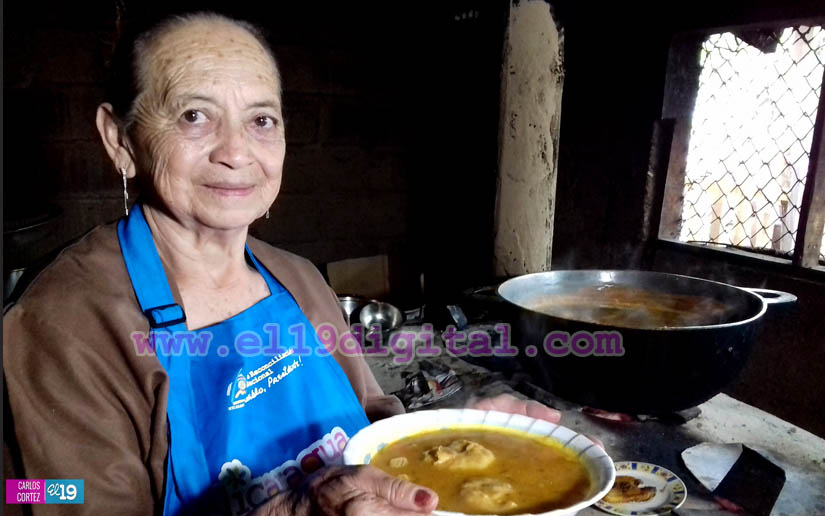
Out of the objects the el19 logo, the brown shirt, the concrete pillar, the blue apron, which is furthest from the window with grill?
the el19 logo

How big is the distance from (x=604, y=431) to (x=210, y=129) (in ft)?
4.32

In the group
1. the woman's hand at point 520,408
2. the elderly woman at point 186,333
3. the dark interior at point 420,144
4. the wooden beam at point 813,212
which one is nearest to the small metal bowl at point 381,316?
the dark interior at point 420,144

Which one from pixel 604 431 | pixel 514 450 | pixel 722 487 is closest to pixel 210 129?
pixel 514 450

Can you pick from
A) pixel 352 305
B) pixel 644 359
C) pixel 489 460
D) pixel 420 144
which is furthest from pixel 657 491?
pixel 420 144

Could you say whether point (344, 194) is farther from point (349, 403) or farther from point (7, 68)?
point (349, 403)

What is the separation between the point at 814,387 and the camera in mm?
3232

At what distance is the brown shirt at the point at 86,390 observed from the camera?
1.04 m

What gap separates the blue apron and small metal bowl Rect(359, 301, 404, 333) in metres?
1.31

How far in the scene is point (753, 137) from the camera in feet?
11.9

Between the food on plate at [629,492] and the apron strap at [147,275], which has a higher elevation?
the apron strap at [147,275]

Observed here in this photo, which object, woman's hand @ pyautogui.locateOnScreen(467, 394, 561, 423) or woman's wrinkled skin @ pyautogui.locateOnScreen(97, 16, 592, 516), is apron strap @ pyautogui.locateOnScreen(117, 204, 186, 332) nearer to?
woman's wrinkled skin @ pyautogui.locateOnScreen(97, 16, 592, 516)

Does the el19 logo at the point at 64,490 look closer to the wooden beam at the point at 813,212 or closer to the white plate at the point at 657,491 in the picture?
the white plate at the point at 657,491

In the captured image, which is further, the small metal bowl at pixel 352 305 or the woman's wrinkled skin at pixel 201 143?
the small metal bowl at pixel 352 305

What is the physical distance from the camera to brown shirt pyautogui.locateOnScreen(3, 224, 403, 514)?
104 cm
